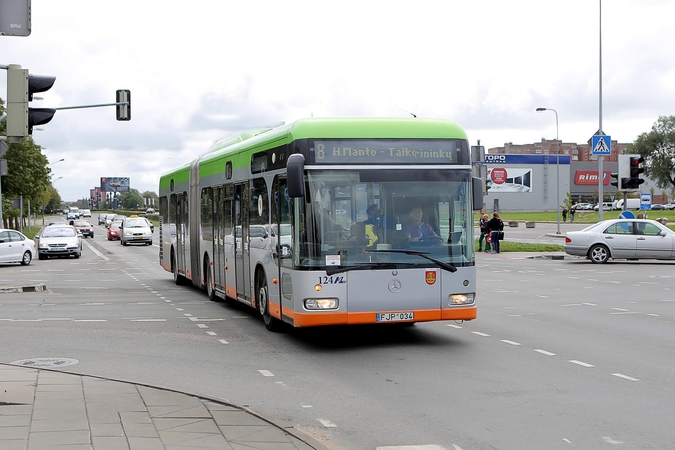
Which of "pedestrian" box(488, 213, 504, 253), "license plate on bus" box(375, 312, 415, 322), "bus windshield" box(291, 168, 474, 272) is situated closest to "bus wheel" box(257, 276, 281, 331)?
"bus windshield" box(291, 168, 474, 272)

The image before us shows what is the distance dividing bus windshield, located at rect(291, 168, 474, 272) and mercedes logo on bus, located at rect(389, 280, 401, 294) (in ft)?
0.65

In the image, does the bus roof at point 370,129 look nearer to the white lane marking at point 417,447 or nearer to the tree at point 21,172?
the white lane marking at point 417,447

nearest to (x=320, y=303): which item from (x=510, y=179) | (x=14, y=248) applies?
(x=14, y=248)

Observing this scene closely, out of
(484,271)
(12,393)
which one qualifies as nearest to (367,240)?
(12,393)

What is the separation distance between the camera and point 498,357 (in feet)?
34.0

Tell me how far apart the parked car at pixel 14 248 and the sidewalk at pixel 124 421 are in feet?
86.2

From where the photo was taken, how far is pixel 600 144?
3528cm

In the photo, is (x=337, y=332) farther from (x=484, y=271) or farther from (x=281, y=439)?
(x=484, y=271)

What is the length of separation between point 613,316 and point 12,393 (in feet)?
33.1

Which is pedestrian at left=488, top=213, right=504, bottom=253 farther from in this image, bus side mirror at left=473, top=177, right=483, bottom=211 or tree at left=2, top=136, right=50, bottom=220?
tree at left=2, top=136, right=50, bottom=220

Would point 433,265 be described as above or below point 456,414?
above

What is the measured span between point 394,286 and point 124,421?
4780 mm

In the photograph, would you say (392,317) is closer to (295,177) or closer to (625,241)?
(295,177)

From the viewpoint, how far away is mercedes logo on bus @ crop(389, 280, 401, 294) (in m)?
10.8
